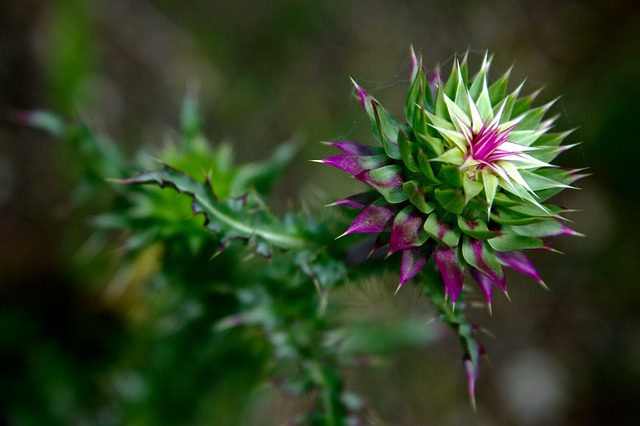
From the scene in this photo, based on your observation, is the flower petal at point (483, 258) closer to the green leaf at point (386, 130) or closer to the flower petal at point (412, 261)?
the flower petal at point (412, 261)

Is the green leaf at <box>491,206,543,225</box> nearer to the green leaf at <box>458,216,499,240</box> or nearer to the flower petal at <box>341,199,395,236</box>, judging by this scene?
the green leaf at <box>458,216,499,240</box>

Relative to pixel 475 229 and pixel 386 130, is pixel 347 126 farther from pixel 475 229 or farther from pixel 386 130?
pixel 475 229

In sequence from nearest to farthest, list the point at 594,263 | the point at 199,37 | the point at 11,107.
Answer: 1. the point at 11,107
2. the point at 199,37
3. the point at 594,263

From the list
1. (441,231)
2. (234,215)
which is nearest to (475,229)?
(441,231)

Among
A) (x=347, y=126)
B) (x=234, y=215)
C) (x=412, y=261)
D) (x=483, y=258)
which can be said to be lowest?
(x=234, y=215)

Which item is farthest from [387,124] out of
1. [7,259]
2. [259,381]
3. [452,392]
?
[452,392]

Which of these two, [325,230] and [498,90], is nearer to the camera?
[498,90]

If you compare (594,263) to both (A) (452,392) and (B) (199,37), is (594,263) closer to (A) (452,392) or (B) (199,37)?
(A) (452,392)
